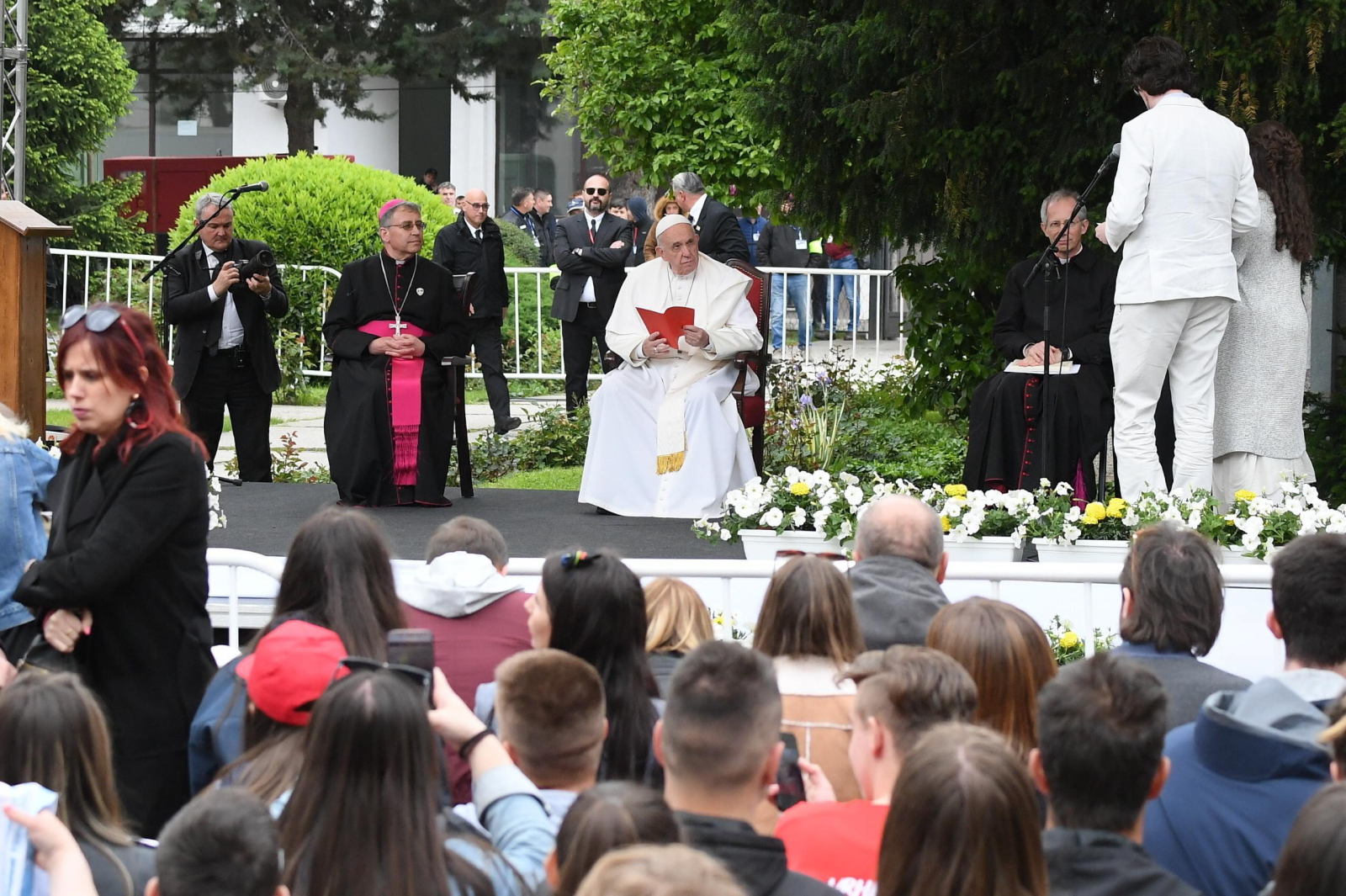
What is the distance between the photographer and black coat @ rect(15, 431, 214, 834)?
3.89 m

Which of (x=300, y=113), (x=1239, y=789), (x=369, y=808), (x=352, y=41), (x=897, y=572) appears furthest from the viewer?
(x=352, y=41)

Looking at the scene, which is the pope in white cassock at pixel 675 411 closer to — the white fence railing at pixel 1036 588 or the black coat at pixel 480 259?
the white fence railing at pixel 1036 588

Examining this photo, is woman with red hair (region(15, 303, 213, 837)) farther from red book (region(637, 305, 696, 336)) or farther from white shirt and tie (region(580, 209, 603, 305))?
white shirt and tie (region(580, 209, 603, 305))

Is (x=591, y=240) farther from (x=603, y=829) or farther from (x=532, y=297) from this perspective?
(x=603, y=829)

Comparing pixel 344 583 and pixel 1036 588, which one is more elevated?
pixel 344 583

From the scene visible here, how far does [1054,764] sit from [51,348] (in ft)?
46.5

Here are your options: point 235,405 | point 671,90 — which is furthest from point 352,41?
point 235,405

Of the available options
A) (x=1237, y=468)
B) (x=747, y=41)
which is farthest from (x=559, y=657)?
(x=747, y=41)

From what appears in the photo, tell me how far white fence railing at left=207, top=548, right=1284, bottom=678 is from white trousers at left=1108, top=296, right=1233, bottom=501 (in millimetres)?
1656

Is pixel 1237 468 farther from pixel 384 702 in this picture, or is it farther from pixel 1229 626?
pixel 384 702

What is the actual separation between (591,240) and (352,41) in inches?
690

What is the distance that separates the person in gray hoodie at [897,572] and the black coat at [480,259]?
29.6 feet

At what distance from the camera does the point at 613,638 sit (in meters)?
3.64

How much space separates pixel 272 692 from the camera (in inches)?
129
